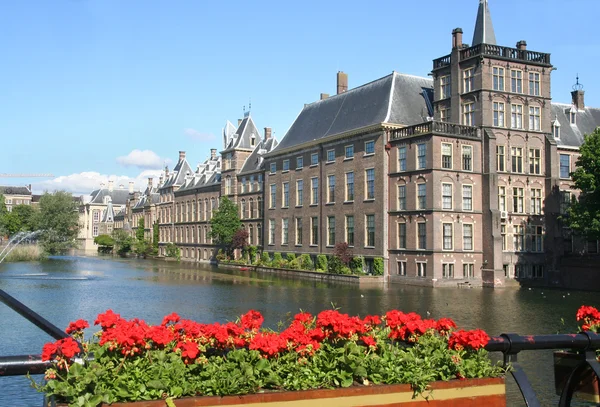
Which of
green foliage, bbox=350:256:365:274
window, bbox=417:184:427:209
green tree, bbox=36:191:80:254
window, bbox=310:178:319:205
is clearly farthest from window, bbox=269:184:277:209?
green tree, bbox=36:191:80:254

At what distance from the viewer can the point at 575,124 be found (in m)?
54.6

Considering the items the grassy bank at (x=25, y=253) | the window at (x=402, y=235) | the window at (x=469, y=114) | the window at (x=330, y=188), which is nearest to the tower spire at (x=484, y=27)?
the window at (x=469, y=114)

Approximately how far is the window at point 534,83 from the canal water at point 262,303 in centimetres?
1529

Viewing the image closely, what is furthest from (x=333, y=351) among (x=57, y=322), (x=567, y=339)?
(x=57, y=322)

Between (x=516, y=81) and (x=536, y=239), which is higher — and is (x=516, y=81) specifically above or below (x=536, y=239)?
above

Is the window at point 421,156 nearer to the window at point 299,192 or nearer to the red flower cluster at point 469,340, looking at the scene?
the window at point 299,192

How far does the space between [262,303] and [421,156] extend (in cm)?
1935

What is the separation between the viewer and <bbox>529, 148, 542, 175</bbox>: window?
158ft

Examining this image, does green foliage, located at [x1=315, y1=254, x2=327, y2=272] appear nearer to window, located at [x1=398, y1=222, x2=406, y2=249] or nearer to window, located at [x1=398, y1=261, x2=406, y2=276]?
window, located at [x1=398, y1=261, x2=406, y2=276]

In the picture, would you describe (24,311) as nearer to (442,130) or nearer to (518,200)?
(442,130)

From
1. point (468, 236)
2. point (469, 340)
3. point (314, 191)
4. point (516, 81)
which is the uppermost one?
point (516, 81)

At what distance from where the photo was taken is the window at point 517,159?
1857 inches

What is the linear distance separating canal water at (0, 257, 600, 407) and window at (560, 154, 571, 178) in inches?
497

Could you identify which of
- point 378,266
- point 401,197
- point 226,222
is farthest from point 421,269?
point 226,222
